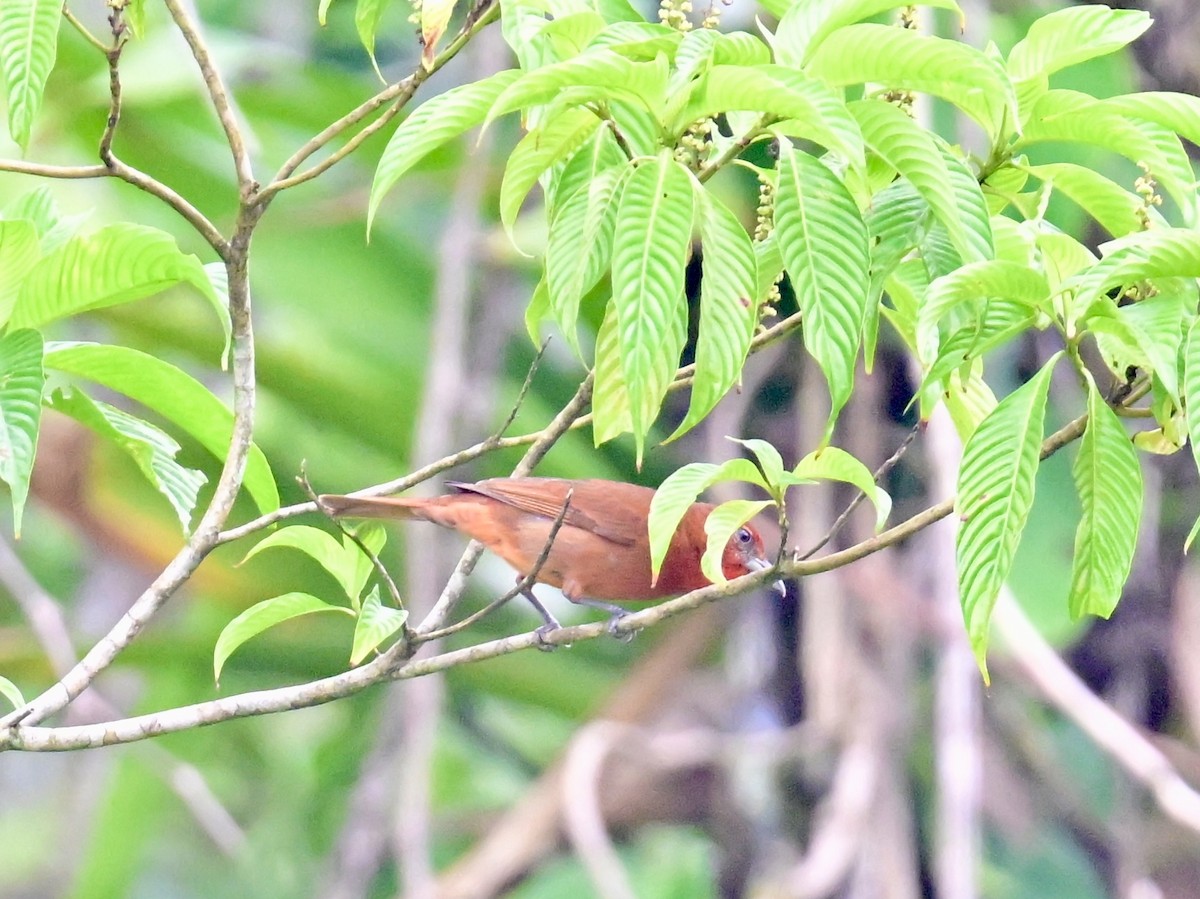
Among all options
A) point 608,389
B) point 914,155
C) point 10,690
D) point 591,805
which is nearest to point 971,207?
point 914,155

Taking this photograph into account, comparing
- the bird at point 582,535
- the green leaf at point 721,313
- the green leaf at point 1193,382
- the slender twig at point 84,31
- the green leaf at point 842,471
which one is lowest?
the bird at point 582,535

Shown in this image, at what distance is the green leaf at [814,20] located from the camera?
1658 mm

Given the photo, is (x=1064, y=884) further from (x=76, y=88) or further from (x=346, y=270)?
(x=76, y=88)

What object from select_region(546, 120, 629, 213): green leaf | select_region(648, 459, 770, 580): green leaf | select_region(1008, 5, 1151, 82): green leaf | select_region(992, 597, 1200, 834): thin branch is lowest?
select_region(992, 597, 1200, 834): thin branch

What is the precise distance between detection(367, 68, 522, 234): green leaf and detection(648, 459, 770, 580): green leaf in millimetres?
461

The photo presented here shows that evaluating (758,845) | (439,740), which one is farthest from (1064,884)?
(439,740)

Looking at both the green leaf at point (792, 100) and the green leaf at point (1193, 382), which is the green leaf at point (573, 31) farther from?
the green leaf at point (1193, 382)

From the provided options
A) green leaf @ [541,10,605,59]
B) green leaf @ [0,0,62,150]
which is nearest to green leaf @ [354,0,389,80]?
green leaf @ [541,10,605,59]

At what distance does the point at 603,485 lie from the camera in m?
3.83

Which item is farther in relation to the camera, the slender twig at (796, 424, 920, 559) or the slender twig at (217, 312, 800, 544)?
the slender twig at (217, 312, 800, 544)

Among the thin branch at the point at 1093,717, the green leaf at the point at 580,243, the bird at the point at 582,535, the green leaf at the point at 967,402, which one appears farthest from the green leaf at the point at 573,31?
the thin branch at the point at 1093,717

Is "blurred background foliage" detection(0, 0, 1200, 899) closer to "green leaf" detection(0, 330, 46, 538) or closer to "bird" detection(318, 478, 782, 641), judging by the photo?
"bird" detection(318, 478, 782, 641)

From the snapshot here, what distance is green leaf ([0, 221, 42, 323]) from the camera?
67.7 inches

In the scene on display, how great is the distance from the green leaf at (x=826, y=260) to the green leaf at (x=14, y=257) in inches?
34.2
